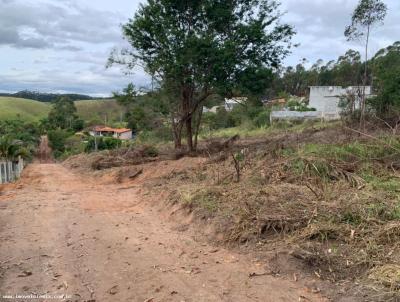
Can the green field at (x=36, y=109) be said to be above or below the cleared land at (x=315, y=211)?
below

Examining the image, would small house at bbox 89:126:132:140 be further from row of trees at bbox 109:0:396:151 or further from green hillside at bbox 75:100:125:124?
row of trees at bbox 109:0:396:151

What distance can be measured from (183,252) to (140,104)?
47.2 feet

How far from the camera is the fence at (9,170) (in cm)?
2089

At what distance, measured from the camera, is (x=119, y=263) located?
5488 millimetres

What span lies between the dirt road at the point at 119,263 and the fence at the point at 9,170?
13065mm

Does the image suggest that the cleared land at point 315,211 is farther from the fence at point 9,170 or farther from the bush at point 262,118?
the bush at point 262,118

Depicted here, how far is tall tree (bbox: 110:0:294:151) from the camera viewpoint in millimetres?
16219

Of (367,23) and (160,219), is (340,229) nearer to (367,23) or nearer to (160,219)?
(160,219)

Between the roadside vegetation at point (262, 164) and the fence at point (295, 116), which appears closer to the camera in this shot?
the roadside vegetation at point (262, 164)

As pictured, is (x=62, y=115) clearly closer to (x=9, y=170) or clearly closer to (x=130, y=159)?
(x=9, y=170)

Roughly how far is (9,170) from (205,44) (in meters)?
13.1

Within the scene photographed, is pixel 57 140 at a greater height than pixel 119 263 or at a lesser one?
lesser

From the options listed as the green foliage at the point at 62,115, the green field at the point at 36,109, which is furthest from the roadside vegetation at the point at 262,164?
the green field at the point at 36,109

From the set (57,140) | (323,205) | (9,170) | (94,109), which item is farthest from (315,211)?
(94,109)
